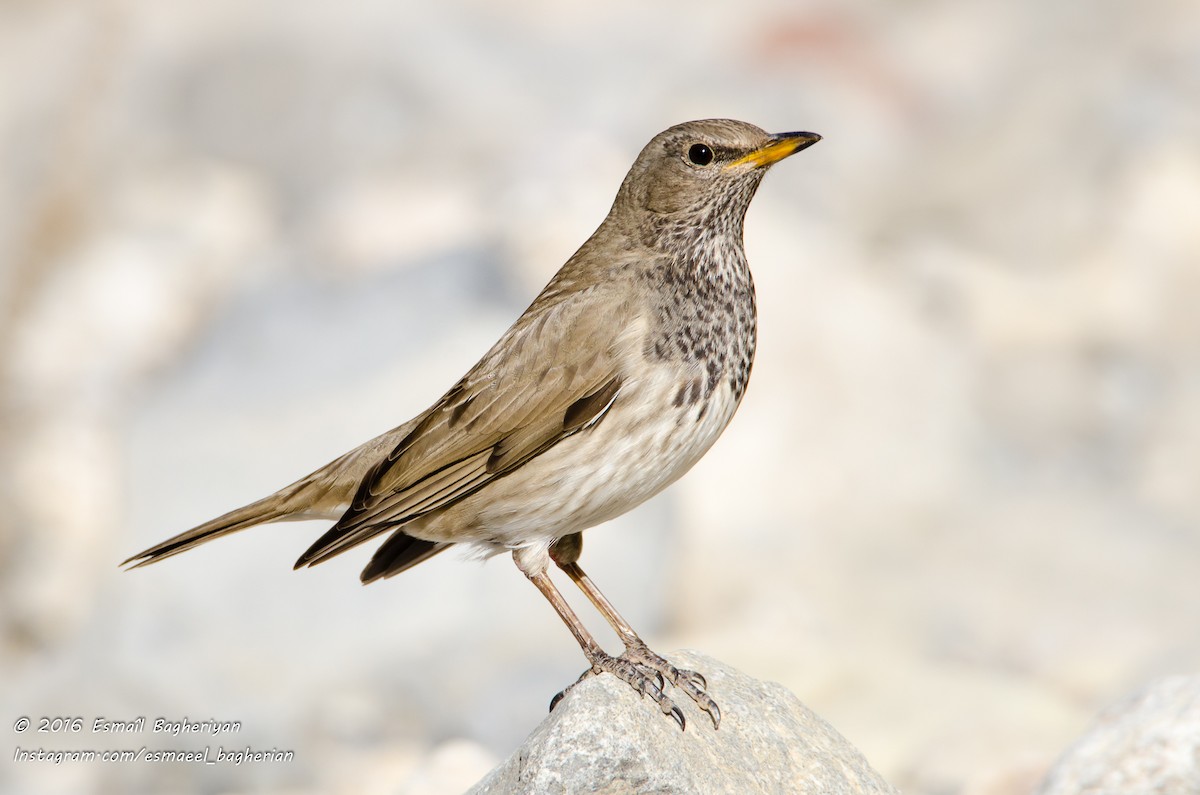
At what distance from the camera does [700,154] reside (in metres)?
5.84

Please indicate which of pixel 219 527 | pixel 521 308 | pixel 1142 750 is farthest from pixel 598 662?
pixel 521 308

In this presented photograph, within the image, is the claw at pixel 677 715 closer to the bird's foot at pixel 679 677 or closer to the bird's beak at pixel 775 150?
the bird's foot at pixel 679 677

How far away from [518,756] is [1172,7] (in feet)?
36.4

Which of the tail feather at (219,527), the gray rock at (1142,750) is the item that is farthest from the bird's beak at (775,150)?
the gray rock at (1142,750)

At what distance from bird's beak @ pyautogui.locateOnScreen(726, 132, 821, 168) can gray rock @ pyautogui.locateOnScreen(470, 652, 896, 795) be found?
1793 millimetres

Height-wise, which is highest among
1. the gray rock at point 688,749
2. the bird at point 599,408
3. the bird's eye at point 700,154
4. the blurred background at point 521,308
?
the blurred background at point 521,308

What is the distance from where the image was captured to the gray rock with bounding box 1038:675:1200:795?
549 cm

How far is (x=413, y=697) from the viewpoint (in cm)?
860

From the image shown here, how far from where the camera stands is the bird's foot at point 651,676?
5.28 m

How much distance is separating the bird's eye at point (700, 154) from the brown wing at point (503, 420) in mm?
635

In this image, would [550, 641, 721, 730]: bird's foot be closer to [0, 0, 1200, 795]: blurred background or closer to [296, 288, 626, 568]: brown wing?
[296, 288, 626, 568]: brown wing

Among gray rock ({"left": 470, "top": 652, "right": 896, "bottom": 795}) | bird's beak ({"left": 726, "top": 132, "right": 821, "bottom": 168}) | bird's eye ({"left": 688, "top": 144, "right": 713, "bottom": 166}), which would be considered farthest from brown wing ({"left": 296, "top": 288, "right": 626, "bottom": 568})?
gray rock ({"left": 470, "top": 652, "right": 896, "bottom": 795})

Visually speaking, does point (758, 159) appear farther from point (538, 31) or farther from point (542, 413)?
point (538, 31)

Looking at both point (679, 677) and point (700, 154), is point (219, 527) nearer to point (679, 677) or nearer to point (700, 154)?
point (679, 677)
